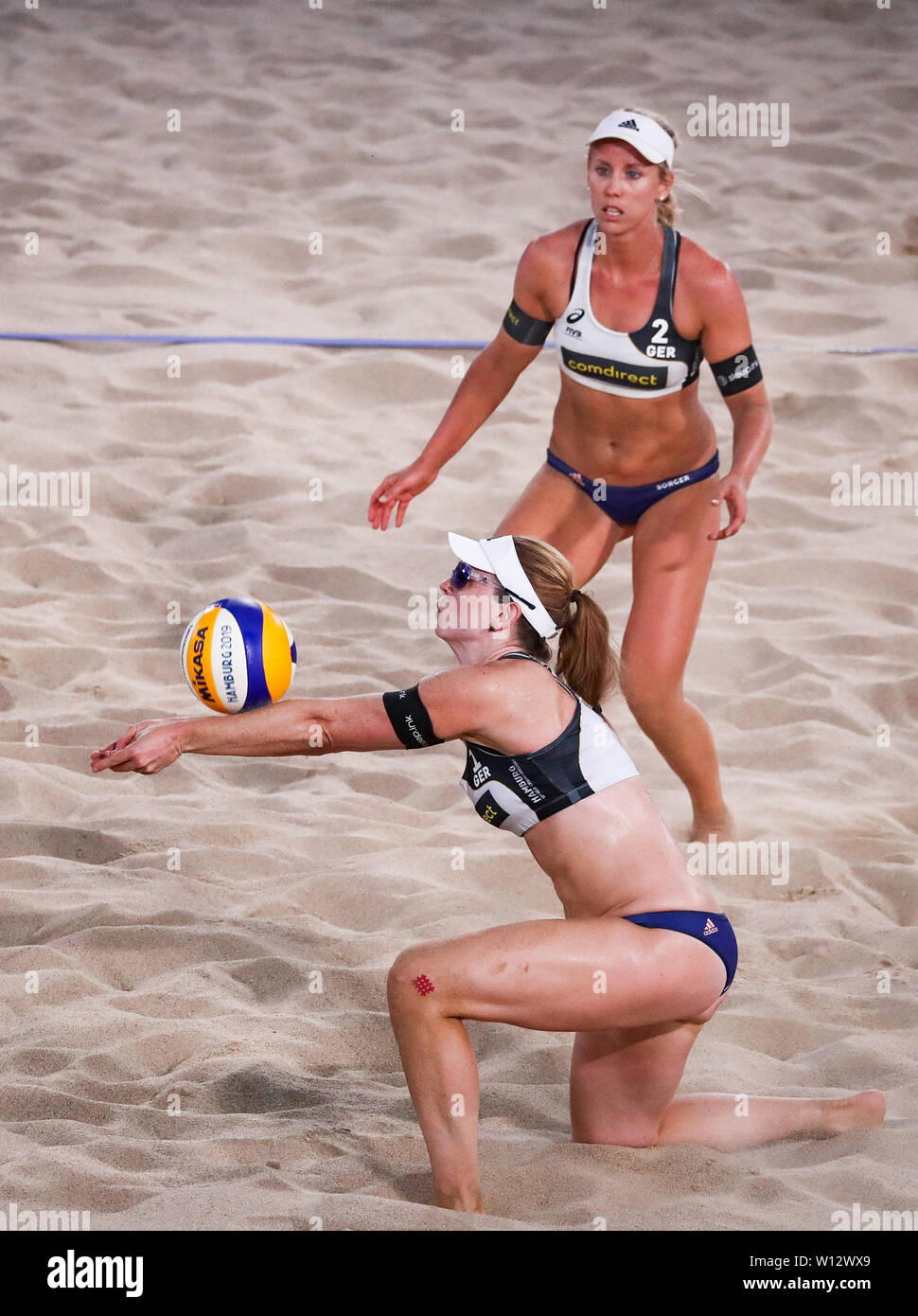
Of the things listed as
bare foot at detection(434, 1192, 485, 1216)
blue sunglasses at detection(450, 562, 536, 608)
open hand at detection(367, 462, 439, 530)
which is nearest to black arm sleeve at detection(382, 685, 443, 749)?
blue sunglasses at detection(450, 562, 536, 608)

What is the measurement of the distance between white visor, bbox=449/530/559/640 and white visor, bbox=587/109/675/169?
1308mm

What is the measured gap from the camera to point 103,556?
6027mm

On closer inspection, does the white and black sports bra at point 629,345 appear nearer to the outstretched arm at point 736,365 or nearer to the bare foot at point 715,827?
the outstretched arm at point 736,365

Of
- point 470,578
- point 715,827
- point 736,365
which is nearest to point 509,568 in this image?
point 470,578

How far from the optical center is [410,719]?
9.32 feet

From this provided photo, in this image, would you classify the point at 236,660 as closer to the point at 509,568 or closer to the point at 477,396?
the point at 509,568

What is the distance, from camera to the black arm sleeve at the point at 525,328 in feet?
13.8

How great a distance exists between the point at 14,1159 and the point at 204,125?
27.7 feet

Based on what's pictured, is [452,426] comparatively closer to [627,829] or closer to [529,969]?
[627,829]

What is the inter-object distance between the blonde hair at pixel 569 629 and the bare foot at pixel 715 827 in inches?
58.5

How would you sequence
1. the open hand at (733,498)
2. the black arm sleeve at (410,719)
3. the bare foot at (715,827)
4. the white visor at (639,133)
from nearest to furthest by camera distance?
the black arm sleeve at (410,719), the open hand at (733,498), the white visor at (639,133), the bare foot at (715,827)

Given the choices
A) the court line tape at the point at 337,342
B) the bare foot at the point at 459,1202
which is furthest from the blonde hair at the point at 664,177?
the court line tape at the point at 337,342

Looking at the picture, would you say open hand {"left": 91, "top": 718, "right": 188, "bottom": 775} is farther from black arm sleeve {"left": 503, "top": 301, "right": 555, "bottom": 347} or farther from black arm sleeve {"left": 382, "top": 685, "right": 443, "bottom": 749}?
black arm sleeve {"left": 503, "top": 301, "right": 555, "bottom": 347}
